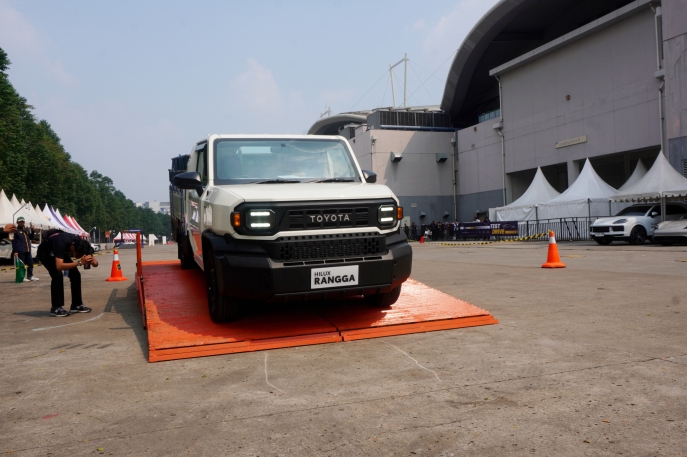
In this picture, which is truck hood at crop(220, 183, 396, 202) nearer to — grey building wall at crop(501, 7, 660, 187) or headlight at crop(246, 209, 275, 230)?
headlight at crop(246, 209, 275, 230)

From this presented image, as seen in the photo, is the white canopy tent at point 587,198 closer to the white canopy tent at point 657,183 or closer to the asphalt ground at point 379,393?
the white canopy tent at point 657,183

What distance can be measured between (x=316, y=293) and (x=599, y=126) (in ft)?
110

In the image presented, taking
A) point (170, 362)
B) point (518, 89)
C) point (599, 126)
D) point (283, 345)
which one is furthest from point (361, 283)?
point (518, 89)

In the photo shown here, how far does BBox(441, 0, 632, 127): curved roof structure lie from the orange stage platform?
3730cm

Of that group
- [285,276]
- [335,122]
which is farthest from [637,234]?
[335,122]

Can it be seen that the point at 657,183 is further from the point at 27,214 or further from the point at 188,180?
the point at 27,214

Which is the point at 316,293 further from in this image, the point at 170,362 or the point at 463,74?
the point at 463,74

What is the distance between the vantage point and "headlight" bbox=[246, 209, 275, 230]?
5531mm

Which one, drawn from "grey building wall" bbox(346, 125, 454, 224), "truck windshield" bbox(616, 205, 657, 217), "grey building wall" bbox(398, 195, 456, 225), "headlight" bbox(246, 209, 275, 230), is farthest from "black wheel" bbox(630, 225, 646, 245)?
"grey building wall" bbox(398, 195, 456, 225)

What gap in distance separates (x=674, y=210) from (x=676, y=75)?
7.77 metres

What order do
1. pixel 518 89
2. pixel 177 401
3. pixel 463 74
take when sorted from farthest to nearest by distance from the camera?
pixel 463 74
pixel 518 89
pixel 177 401

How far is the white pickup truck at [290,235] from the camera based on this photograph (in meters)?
5.51

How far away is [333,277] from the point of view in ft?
18.4

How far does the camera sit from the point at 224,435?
11.1 feet
